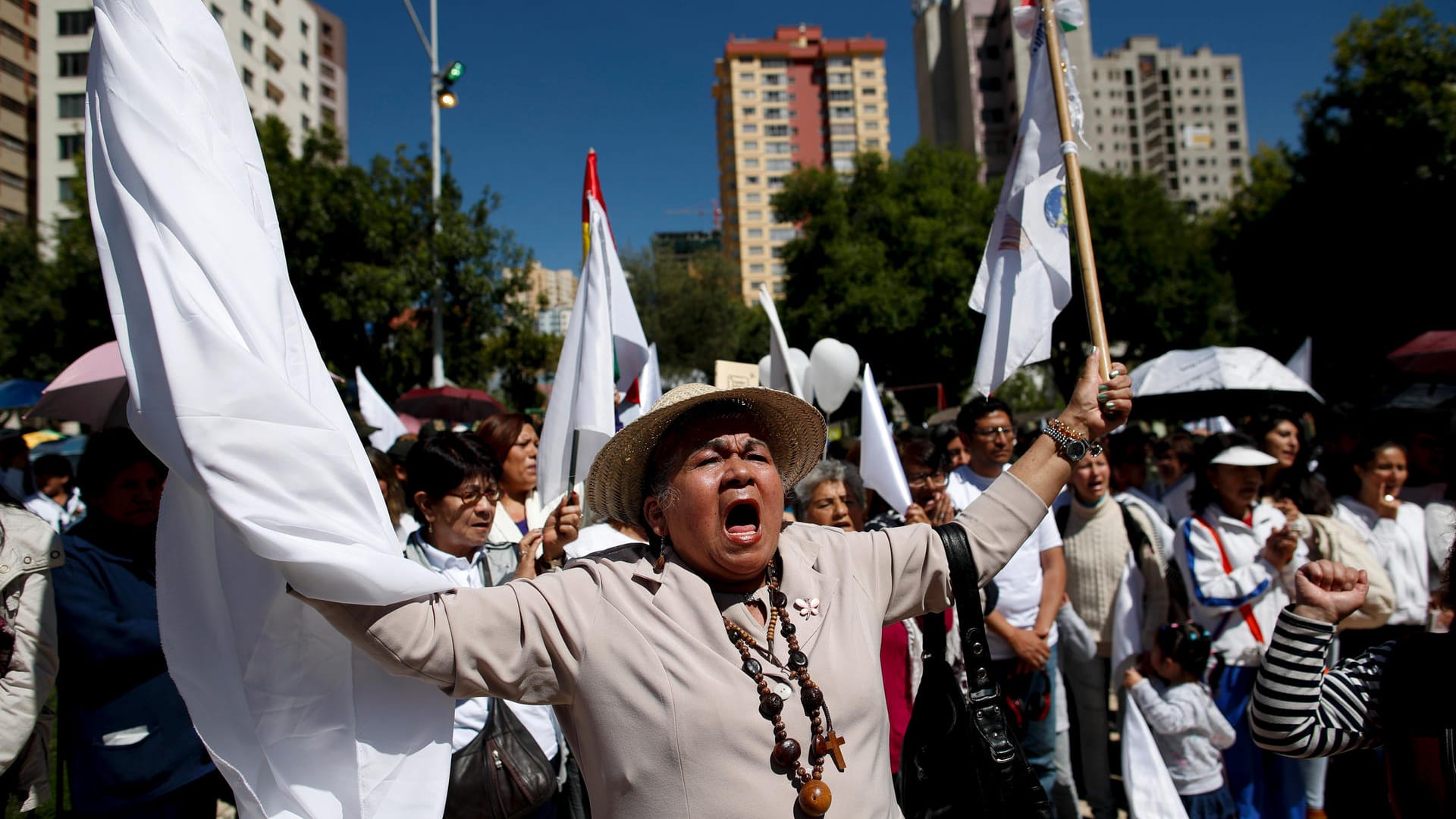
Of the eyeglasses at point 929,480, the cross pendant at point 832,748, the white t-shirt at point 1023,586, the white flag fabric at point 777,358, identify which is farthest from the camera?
the white flag fabric at point 777,358

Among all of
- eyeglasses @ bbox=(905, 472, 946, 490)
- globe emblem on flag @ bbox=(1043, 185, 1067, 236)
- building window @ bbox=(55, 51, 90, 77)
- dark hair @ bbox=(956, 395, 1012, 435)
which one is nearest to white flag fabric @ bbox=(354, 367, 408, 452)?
eyeglasses @ bbox=(905, 472, 946, 490)

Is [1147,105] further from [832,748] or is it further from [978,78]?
[832,748]

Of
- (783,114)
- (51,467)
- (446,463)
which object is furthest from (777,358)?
(783,114)

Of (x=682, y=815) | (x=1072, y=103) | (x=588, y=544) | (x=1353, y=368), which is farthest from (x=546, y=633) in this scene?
(x=1353, y=368)

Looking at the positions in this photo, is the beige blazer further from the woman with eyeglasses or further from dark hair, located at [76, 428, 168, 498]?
dark hair, located at [76, 428, 168, 498]

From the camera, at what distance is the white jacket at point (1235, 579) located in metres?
4.32

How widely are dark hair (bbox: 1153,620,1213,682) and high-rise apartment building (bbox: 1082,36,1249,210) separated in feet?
394

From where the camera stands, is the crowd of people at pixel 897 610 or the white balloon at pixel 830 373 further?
the white balloon at pixel 830 373

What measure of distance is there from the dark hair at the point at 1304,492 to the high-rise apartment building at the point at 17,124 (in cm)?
5371

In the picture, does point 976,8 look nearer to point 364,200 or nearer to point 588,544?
point 364,200

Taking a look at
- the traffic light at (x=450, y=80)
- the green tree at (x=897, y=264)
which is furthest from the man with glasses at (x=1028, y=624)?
the green tree at (x=897, y=264)

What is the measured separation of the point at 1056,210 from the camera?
3.40 meters

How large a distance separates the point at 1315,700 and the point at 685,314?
34.2 metres

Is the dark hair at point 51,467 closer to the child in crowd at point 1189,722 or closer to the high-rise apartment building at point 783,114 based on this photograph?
the child in crowd at point 1189,722
